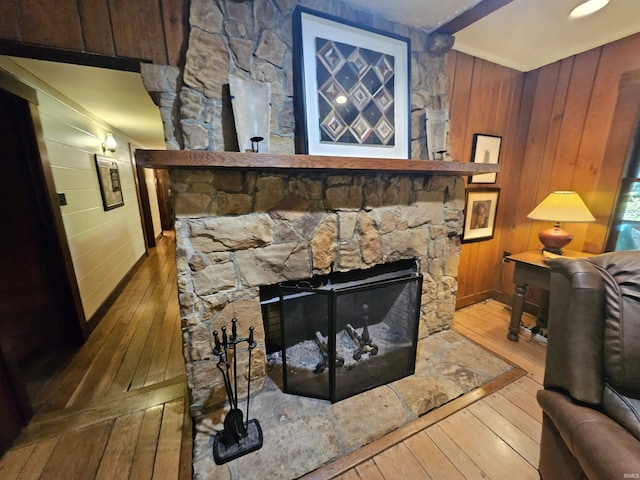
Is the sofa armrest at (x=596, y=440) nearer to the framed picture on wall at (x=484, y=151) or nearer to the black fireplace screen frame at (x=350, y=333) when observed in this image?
the black fireplace screen frame at (x=350, y=333)

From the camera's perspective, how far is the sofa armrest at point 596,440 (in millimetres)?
702

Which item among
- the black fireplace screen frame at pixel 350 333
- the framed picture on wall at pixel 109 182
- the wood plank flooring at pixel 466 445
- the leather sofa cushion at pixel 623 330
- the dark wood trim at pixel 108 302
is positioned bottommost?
the wood plank flooring at pixel 466 445

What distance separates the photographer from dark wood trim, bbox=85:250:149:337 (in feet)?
7.54

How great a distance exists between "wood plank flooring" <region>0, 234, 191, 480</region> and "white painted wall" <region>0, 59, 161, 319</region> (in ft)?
2.10

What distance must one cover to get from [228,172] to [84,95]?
232 centimetres

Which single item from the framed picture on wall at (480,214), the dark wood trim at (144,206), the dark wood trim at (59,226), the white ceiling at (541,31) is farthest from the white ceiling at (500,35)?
the dark wood trim at (144,206)

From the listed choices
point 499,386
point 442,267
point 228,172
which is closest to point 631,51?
point 442,267

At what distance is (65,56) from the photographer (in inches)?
41.2

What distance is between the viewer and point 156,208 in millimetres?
6137

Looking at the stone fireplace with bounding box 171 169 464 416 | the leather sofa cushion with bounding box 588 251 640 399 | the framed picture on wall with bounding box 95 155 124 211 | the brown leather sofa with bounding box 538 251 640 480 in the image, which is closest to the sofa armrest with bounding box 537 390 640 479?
the brown leather sofa with bounding box 538 251 640 480

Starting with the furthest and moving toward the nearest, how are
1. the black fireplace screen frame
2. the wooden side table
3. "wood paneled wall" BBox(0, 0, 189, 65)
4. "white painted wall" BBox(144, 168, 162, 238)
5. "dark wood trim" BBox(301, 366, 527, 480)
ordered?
1. "white painted wall" BBox(144, 168, 162, 238)
2. the wooden side table
3. the black fireplace screen frame
4. "dark wood trim" BBox(301, 366, 527, 480)
5. "wood paneled wall" BBox(0, 0, 189, 65)

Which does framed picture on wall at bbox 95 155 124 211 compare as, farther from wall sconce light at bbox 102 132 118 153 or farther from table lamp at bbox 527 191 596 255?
table lamp at bbox 527 191 596 255

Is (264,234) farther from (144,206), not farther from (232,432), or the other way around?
(144,206)

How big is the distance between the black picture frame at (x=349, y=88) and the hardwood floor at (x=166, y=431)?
1.57 m
